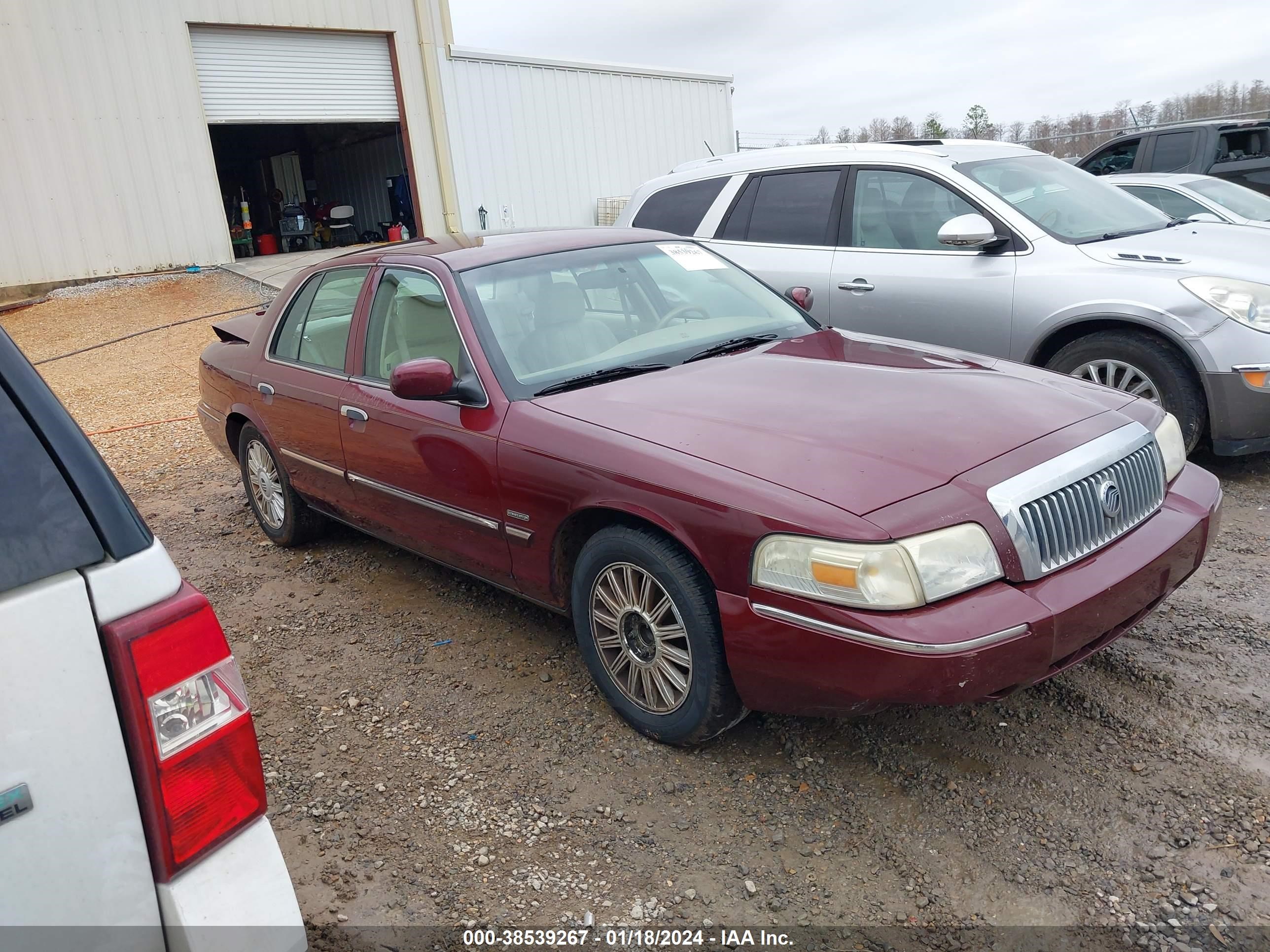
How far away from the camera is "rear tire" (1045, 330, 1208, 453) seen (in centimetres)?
484

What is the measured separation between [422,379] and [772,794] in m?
1.79

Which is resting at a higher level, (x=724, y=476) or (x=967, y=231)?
(x=967, y=231)

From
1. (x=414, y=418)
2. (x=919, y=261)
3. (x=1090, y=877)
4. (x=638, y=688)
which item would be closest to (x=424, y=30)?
(x=919, y=261)

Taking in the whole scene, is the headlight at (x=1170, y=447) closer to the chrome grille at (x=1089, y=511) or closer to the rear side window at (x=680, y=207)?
the chrome grille at (x=1089, y=511)

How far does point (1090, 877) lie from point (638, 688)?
1374 mm

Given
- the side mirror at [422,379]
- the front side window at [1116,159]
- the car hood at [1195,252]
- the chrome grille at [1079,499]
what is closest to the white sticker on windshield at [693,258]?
the side mirror at [422,379]

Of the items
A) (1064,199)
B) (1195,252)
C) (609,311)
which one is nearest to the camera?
(609,311)

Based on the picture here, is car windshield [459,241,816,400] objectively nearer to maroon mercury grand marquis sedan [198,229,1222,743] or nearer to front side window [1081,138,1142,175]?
maroon mercury grand marquis sedan [198,229,1222,743]

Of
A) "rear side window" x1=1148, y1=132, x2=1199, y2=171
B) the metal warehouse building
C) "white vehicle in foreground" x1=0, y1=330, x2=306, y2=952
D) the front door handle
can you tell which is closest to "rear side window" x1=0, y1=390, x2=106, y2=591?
"white vehicle in foreground" x1=0, y1=330, x2=306, y2=952

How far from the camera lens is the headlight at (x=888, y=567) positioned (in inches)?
95.1

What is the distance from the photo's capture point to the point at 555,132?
17953mm

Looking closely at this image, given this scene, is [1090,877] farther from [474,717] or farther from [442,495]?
[442,495]

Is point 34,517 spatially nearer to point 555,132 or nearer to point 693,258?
point 693,258

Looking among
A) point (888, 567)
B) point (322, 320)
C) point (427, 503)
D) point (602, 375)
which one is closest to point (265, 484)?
point (322, 320)
